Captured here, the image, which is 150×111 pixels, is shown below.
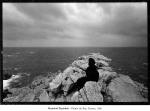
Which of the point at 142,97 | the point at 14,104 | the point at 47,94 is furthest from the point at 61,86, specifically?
the point at 142,97

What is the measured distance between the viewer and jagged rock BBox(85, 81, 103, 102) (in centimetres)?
522

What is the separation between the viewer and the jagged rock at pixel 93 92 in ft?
17.1

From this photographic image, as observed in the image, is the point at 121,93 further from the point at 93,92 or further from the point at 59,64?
the point at 59,64

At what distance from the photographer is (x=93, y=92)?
566 centimetres

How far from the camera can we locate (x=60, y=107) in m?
4.78

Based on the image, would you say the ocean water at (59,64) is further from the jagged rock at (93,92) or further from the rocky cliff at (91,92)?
the jagged rock at (93,92)

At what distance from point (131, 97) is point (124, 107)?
0.89 meters

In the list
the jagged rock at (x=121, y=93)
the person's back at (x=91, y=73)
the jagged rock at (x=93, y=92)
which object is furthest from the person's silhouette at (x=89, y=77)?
the jagged rock at (x=121, y=93)

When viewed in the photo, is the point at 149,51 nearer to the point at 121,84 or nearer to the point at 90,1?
the point at 121,84

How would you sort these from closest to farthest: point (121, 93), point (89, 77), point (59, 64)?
1. point (121, 93)
2. point (89, 77)
3. point (59, 64)

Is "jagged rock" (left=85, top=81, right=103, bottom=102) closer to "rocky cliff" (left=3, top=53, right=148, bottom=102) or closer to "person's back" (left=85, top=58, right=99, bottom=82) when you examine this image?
"rocky cliff" (left=3, top=53, right=148, bottom=102)

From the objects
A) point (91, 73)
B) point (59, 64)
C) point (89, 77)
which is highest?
point (91, 73)

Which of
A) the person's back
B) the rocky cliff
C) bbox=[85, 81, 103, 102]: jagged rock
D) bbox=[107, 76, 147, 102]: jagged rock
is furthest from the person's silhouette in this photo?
bbox=[107, 76, 147, 102]: jagged rock

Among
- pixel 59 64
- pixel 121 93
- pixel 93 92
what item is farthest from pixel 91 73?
pixel 59 64
